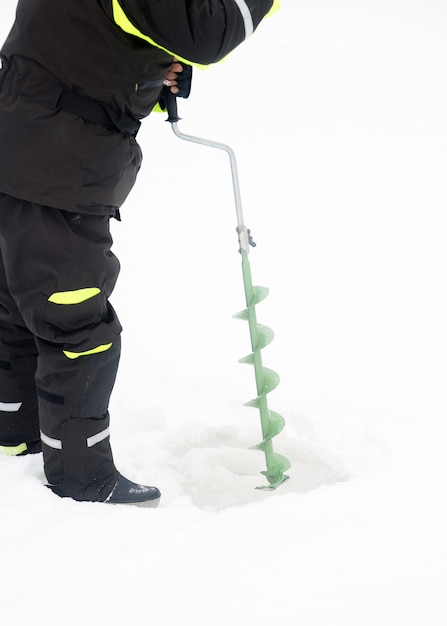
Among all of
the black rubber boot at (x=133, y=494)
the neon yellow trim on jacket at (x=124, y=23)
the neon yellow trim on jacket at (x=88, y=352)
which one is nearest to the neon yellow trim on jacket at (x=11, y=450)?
the black rubber boot at (x=133, y=494)

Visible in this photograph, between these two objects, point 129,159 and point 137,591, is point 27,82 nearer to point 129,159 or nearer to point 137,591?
point 129,159

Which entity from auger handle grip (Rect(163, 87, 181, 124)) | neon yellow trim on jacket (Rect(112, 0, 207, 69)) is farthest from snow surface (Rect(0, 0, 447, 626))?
neon yellow trim on jacket (Rect(112, 0, 207, 69))

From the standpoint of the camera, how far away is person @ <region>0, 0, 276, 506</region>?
181cm

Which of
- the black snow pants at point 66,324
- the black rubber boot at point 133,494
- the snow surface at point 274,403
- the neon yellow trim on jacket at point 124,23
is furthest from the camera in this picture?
the black rubber boot at point 133,494

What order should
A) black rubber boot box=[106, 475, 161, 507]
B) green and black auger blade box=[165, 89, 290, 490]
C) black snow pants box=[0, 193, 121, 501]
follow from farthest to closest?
green and black auger blade box=[165, 89, 290, 490], black rubber boot box=[106, 475, 161, 507], black snow pants box=[0, 193, 121, 501]

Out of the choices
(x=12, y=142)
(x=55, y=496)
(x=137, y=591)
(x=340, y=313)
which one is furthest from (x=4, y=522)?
(x=340, y=313)

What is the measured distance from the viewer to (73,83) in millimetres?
1869

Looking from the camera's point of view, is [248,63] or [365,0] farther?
[365,0]

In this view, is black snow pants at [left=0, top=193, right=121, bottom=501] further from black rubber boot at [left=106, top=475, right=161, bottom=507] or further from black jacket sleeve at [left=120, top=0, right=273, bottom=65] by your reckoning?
black jacket sleeve at [left=120, top=0, right=273, bottom=65]

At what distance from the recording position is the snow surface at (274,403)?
5.40 ft

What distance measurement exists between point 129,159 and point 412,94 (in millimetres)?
6730

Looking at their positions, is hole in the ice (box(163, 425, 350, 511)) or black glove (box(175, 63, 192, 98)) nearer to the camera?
black glove (box(175, 63, 192, 98))

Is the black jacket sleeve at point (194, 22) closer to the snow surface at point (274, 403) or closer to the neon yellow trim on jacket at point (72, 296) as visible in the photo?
the neon yellow trim on jacket at point (72, 296)

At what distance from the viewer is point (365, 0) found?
33.2 ft
